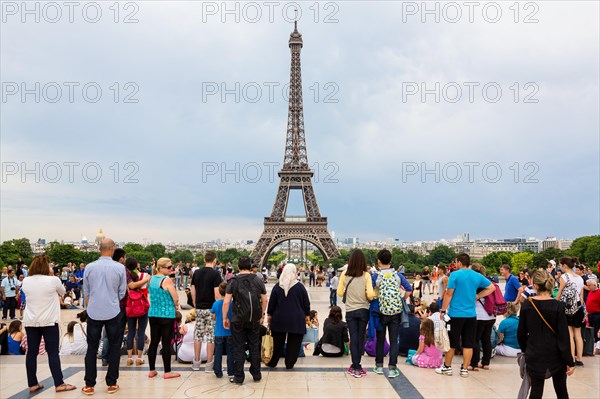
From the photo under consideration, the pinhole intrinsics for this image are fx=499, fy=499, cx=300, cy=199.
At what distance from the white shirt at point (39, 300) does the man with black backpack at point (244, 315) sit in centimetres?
235

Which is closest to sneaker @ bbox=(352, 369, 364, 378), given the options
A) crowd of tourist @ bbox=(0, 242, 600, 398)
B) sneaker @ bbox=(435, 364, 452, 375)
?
crowd of tourist @ bbox=(0, 242, 600, 398)

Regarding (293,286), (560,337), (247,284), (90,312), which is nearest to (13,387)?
(90,312)

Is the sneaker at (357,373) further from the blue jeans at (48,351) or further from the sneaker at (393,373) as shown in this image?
the blue jeans at (48,351)

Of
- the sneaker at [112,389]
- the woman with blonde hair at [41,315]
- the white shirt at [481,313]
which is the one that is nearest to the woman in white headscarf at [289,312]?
the sneaker at [112,389]

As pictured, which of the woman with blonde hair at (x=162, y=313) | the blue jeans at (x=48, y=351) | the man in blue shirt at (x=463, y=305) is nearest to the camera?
the blue jeans at (x=48, y=351)

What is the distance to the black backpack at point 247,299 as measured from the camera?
7.28 m

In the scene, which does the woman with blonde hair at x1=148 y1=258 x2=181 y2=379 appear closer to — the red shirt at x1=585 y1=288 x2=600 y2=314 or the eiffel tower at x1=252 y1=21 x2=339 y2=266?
the red shirt at x1=585 y1=288 x2=600 y2=314

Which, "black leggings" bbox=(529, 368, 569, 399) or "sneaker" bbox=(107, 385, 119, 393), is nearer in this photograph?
"black leggings" bbox=(529, 368, 569, 399)

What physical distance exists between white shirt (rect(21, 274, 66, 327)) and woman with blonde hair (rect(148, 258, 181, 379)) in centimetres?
136

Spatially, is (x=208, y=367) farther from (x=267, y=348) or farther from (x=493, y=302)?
(x=493, y=302)

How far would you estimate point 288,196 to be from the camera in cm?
6328

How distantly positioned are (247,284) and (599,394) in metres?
5.09

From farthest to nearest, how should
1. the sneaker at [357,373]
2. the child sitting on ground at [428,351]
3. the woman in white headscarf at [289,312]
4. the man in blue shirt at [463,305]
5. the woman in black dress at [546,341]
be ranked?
the child sitting on ground at [428,351]
the woman in white headscarf at [289,312]
the man in blue shirt at [463,305]
the sneaker at [357,373]
the woman in black dress at [546,341]

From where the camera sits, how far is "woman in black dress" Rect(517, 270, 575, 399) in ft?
16.6
